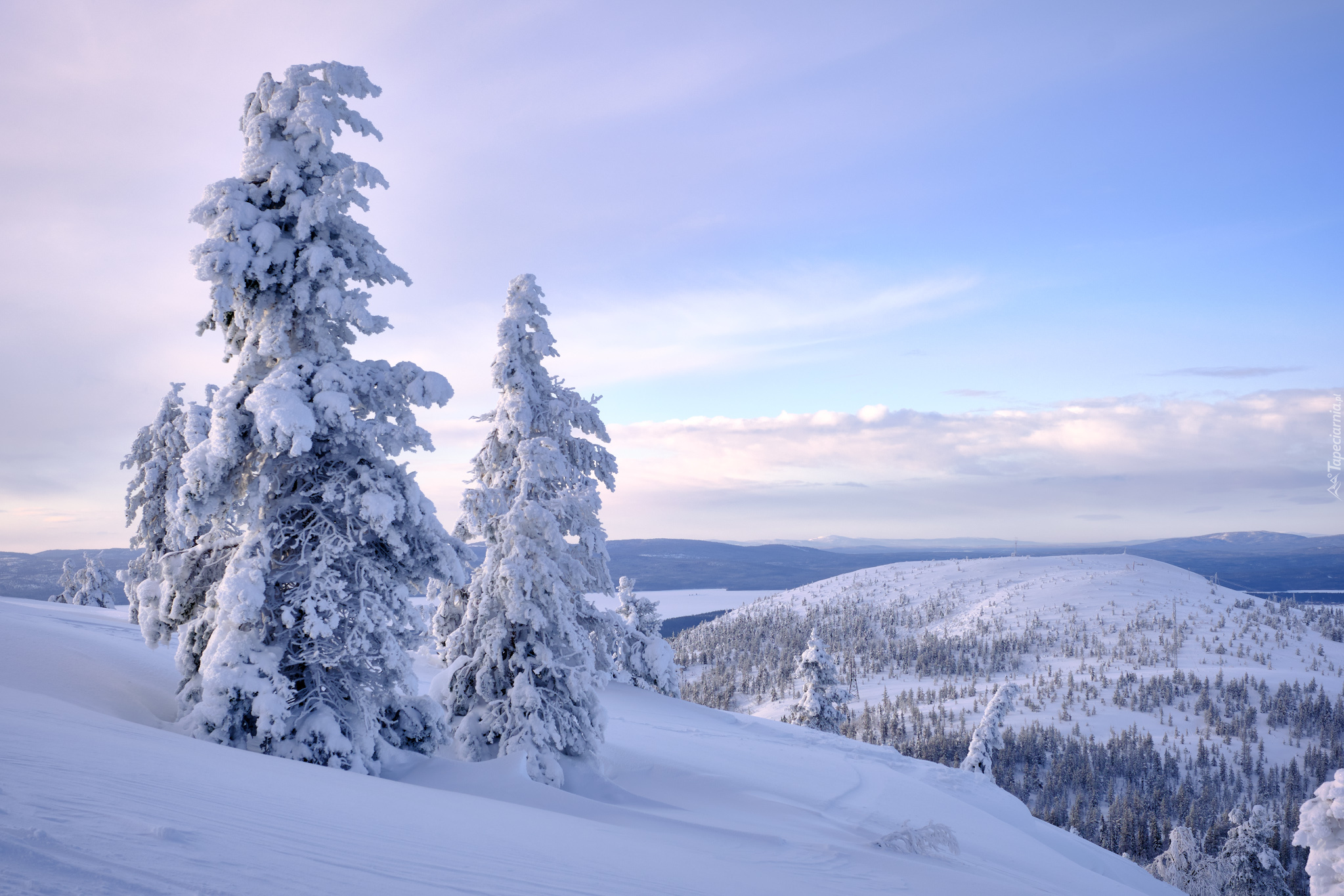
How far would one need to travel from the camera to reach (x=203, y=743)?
9070 millimetres

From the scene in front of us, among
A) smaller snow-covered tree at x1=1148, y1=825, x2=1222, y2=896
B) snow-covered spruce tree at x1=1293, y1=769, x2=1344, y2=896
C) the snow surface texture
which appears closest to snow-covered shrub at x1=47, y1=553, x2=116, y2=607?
the snow surface texture

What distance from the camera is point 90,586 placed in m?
46.3

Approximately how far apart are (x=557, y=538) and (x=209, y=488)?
6683mm

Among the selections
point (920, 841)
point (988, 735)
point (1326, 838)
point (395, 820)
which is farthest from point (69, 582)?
point (1326, 838)

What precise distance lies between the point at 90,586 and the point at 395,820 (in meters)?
53.6

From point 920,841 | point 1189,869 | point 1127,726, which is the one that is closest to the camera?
point 920,841

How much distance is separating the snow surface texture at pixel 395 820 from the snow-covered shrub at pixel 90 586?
3320 cm

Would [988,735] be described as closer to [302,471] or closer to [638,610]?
[638,610]

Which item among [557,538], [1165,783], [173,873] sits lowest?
[1165,783]

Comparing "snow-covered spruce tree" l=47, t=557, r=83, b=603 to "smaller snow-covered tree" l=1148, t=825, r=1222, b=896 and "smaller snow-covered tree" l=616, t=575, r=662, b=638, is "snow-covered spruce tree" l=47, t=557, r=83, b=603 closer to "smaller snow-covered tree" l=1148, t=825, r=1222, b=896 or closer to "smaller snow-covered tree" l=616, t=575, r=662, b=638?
"smaller snow-covered tree" l=616, t=575, r=662, b=638

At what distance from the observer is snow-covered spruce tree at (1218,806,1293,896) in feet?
136

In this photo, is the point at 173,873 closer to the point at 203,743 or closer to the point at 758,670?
the point at 203,743

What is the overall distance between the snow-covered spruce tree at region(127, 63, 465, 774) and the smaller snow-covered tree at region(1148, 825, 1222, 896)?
5554 cm

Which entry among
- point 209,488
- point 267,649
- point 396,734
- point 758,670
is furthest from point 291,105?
point 758,670
